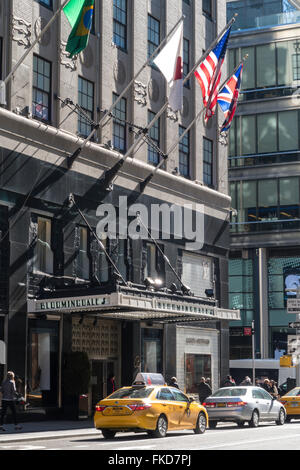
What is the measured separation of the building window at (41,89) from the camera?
3108 cm

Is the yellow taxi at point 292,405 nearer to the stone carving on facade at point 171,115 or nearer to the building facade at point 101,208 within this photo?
the building facade at point 101,208

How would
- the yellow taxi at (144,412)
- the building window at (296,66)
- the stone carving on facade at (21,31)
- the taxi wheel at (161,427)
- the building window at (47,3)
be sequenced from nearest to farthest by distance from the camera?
the yellow taxi at (144,412), the taxi wheel at (161,427), the stone carving on facade at (21,31), the building window at (47,3), the building window at (296,66)

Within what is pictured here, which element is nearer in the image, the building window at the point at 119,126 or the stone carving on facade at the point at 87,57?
the stone carving on facade at the point at 87,57

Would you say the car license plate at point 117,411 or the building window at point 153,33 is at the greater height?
the building window at point 153,33

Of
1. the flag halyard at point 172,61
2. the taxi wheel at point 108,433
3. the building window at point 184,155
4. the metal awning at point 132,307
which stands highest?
the flag halyard at point 172,61

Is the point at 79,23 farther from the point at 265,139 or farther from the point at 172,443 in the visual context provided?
the point at 265,139

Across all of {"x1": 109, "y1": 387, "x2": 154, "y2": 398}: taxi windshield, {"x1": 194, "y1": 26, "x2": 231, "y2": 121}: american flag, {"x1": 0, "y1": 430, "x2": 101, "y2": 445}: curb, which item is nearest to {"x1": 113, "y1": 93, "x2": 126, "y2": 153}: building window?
{"x1": 194, "y1": 26, "x2": 231, "y2": 121}: american flag

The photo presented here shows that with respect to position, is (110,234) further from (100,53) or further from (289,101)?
(289,101)

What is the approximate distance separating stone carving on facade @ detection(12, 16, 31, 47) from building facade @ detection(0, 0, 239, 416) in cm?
4

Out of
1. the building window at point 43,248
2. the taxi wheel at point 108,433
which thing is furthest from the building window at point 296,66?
the taxi wheel at point 108,433

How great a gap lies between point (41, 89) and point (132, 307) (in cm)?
885

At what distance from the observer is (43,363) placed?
30438mm
